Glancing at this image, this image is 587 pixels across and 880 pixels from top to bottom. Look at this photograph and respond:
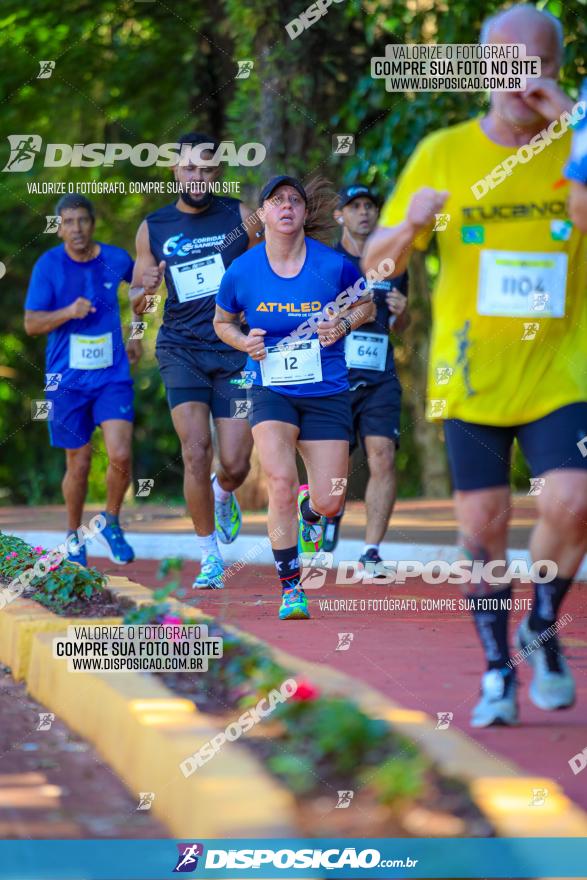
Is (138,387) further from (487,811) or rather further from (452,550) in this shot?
(487,811)

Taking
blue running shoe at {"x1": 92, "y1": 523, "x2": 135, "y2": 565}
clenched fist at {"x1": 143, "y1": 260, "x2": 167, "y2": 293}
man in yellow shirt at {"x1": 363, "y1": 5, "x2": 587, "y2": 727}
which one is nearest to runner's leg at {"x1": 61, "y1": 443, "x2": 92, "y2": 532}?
blue running shoe at {"x1": 92, "y1": 523, "x2": 135, "y2": 565}

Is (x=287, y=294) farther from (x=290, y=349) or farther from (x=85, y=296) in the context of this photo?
(x=85, y=296)

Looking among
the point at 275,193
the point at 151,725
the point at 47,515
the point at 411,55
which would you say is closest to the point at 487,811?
the point at 151,725

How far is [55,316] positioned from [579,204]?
619 cm

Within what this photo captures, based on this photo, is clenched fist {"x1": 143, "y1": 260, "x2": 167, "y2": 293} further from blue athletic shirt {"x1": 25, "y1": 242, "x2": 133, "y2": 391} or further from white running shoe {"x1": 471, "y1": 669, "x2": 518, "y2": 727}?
white running shoe {"x1": 471, "y1": 669, "x2": 518, "y2": 727}

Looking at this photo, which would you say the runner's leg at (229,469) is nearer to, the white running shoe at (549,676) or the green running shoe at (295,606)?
the green running shoe at (295,606)

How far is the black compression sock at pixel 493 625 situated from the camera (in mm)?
5348

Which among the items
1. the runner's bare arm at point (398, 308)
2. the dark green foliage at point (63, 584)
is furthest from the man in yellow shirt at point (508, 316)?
the runner's bare arm at point (398, 308)

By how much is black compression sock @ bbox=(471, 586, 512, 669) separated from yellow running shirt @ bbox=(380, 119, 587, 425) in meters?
0.56

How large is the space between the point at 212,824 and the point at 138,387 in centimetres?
2057

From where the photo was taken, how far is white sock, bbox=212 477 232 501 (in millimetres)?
10109

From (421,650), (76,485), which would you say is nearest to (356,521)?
(76,485)

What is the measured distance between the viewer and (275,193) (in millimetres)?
8125

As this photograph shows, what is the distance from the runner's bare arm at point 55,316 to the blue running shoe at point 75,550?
127cm
